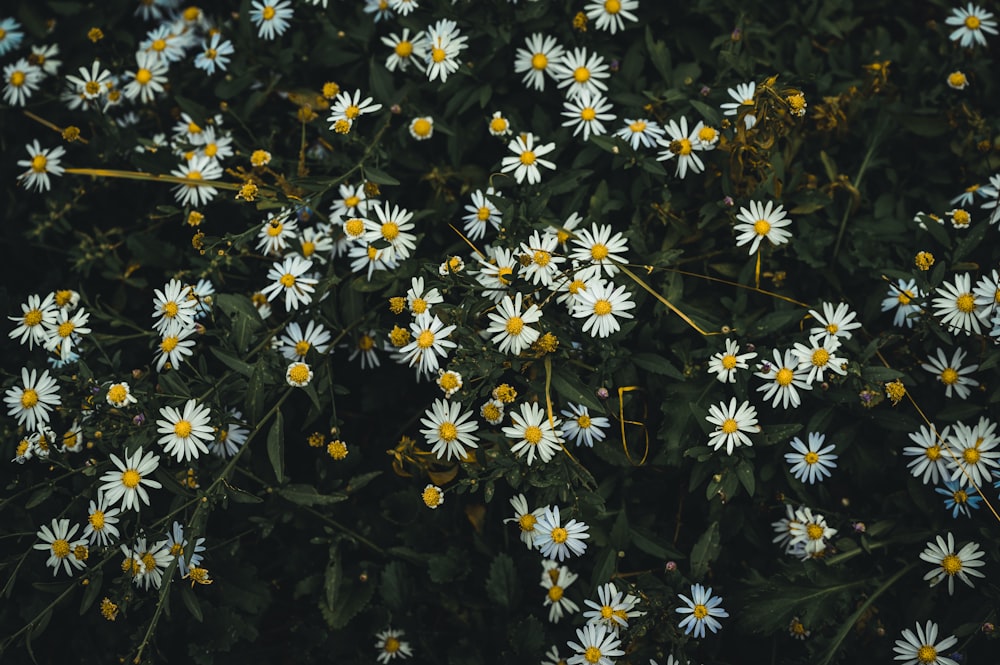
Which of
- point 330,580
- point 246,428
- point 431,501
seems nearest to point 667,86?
point 431,501

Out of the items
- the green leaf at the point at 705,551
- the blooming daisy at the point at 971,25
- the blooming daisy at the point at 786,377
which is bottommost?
the green leaf at the point at 705,551

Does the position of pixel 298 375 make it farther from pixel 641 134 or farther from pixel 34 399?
pixel 641 134

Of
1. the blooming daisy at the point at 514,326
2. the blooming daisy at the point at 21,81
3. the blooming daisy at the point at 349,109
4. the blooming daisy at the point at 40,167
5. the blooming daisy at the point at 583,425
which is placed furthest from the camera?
the blooming daisy at the point at 21,81

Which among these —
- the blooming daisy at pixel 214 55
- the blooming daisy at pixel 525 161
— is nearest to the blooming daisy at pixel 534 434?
the blooming daisy at pixel 525 161

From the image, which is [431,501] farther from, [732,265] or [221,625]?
[732,265]

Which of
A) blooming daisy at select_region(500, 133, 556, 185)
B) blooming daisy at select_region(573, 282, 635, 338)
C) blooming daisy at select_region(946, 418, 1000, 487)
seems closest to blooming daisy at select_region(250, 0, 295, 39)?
blooming daisy at select_region(500, 133, 556, 185)

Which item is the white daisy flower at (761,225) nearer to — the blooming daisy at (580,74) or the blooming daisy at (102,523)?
the blooming daisy at (580,74)

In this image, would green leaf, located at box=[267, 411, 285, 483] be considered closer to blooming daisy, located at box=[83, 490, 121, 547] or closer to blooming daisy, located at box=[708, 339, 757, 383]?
blooming daisy, located at box=[83, 490, 121, 547]
